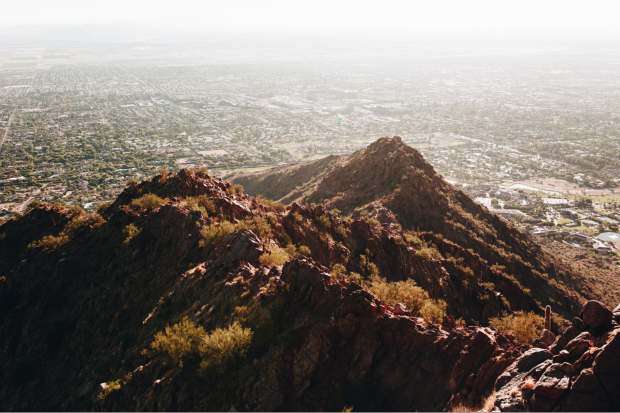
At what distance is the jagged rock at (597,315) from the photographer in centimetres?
1460

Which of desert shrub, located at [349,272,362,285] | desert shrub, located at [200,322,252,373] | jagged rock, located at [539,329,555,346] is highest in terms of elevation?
jagged rock, located at [539,329,555,346]

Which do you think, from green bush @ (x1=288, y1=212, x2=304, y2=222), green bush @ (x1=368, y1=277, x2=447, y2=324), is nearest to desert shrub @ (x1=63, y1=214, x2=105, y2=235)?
green bush @ (x1=288, y1=212, x2=304, y2=222)

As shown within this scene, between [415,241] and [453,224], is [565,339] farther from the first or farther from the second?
[453,224]

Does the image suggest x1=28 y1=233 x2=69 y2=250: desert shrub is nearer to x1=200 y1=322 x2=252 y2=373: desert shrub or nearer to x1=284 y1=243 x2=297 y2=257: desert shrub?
x1=284 y1=243 x2=297 y2=257: desert shrub

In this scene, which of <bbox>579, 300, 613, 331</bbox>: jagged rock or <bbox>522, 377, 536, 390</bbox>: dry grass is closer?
<bbox>522, 377, 536, 390</bbox>: dry grass

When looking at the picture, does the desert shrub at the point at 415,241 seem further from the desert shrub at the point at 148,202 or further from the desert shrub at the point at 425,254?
the desert shrub at the point at 148,202

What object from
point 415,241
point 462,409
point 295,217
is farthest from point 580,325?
point 415,241

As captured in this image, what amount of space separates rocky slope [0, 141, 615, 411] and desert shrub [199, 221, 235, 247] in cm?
48

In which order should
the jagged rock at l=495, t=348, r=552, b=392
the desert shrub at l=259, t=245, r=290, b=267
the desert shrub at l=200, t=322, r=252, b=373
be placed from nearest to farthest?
the jagged rock at l=495, t=348, r=552, b=392 < the desert shrub at l=200, t=322, r=252, b=373 < the desert shrub at l=259, t=245, r=290, b=267

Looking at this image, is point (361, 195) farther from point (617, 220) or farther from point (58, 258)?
point (617, 220)

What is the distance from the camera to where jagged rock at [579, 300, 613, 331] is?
14602 millimetres

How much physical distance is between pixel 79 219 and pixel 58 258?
6.50m

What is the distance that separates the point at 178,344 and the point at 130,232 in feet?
59.2

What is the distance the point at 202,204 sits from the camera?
37.8 m
